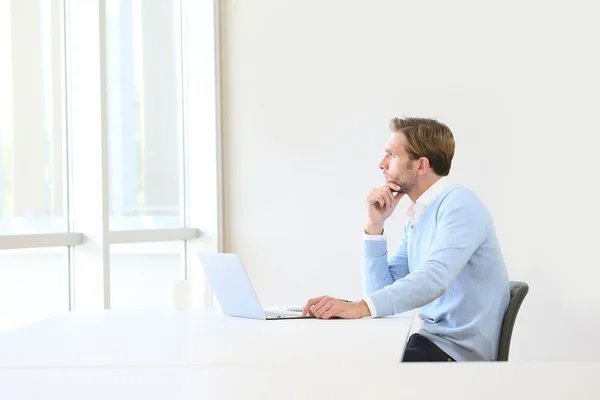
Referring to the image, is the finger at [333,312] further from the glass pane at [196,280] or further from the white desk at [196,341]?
the glass pane at [196,280]

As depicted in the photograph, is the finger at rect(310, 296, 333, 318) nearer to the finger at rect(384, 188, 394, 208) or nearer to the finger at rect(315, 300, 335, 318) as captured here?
the finger at rect(315, 300, 335, 318)

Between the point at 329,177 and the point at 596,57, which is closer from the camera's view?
the point at 596,57

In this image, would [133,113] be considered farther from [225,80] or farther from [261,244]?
[261,244]

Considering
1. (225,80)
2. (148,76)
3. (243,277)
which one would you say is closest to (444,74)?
(225,80)

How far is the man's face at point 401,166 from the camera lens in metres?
3.14

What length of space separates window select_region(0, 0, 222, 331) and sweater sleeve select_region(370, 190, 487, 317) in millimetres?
1140

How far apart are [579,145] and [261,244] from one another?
183 cm

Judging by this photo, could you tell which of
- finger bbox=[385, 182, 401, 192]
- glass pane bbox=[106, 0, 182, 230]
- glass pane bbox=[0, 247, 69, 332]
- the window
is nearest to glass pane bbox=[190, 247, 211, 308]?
the window

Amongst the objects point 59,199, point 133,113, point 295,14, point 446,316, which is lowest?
point 446,316

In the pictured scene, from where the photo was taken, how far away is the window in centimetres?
368

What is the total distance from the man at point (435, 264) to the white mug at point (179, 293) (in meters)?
0.67

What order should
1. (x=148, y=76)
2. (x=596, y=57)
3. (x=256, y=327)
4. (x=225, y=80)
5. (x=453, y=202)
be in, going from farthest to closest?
(x=225, y=80) → (x=148, y=76) → (x=596, y=57) → (x=453, y=202) → (x=256, y=327)

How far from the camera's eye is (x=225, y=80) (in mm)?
5094

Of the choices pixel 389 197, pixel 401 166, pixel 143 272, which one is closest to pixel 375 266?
pixel 389 197
